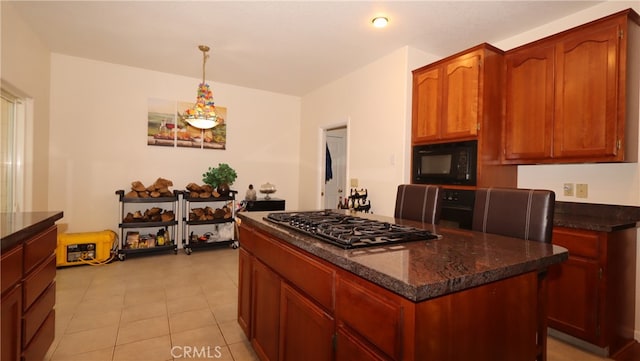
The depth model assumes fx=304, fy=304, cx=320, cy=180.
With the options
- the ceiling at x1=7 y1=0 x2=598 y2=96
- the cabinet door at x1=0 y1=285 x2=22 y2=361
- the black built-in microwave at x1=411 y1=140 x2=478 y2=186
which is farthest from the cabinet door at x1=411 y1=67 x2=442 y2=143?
the cabinet door at x1=0 y1=285 x2=22 y2=361

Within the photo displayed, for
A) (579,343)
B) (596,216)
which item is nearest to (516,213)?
(579,343)

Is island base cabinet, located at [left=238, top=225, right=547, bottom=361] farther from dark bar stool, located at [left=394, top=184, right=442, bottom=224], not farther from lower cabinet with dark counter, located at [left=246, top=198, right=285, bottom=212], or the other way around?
lower cabinet with dark counter, located at [left=246, top=198, right=285, bottom=212]

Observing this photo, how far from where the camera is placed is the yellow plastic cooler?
3.69 meters

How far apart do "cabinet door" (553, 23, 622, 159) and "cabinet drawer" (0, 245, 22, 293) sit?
3543 mm

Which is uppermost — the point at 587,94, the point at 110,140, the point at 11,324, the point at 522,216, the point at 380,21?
the point at 380,21

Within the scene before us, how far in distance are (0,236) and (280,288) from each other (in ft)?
3.96

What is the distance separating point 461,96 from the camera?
2.91m

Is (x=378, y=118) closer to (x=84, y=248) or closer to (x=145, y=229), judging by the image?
(x=145, y=229)

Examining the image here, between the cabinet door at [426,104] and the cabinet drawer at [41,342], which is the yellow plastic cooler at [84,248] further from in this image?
the cabinet door at [426,104]

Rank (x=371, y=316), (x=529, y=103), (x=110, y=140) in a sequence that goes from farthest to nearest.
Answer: (x=110, y=140) < (x=529, y=103) < (x=371, y=316)

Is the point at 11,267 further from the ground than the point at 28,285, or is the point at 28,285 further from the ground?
the point at 11,267

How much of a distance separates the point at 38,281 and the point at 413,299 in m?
2.00

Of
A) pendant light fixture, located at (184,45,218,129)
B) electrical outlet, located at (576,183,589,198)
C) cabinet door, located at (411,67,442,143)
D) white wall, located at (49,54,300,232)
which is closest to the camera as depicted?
electrical outlet, located at (576,183,589,198)

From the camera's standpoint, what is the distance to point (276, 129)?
5.54 meters
